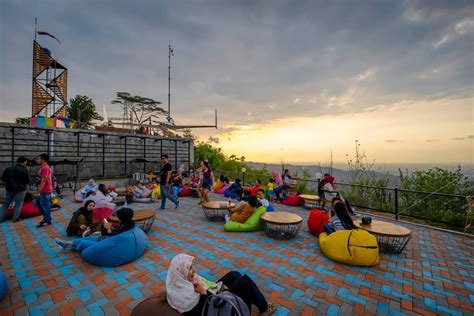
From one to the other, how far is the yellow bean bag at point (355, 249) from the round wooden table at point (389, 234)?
55 cm

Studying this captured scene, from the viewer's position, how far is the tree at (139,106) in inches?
1357

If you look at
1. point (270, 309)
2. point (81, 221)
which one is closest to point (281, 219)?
point (270, 309)

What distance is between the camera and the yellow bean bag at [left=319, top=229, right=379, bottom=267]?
12.1ft

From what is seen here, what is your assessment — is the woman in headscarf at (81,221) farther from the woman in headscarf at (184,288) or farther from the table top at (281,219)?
the table top at (281,219)

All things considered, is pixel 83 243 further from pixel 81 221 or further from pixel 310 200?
pixel 310 200

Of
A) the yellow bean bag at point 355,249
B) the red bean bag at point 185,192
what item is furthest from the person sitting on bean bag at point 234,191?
the yellow bean bag at point 355,249

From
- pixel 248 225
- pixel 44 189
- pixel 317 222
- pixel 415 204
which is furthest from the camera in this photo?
pixel 415 204

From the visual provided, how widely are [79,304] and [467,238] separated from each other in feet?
28.1

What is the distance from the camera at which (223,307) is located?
70.6 inches

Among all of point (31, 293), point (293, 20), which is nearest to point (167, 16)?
point (293, 20)

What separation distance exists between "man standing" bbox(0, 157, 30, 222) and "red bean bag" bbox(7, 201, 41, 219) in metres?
0.21

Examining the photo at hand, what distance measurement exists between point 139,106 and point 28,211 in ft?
113

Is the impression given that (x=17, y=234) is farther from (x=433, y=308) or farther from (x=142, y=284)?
(x=433, y=308)

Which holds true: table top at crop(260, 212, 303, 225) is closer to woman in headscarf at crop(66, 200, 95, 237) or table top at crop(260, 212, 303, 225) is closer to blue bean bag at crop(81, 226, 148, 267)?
blue bean bag at crop(81, 226, 148, 267)
